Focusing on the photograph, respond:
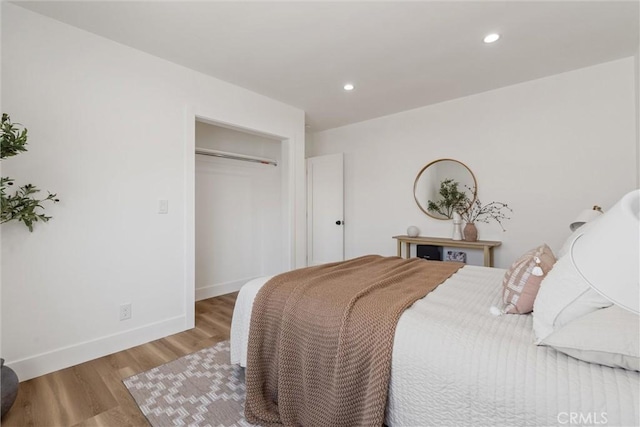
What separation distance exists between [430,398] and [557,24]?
102 inches

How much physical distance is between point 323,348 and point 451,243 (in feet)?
7.73

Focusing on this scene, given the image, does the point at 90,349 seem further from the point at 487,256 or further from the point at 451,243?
the point at 487,256

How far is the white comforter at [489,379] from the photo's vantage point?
799mm

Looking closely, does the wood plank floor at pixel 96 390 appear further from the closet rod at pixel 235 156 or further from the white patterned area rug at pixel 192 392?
the closet rod at pixel 235 156

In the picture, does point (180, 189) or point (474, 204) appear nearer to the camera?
point (180, 189)

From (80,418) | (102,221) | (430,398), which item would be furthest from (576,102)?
(80,418)

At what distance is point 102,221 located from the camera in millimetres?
2146

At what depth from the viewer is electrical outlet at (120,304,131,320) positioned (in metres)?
2.25

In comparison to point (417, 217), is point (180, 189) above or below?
above

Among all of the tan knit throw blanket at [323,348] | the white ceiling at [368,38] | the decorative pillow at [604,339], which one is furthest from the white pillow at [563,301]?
the white ceiling at [368,38]

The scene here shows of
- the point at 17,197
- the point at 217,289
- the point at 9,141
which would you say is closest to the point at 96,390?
the point at 17,197

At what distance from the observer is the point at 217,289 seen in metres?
3.62

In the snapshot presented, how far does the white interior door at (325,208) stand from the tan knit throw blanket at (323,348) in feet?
8.57

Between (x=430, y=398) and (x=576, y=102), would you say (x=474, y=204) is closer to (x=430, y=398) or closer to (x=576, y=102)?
(x=576, y=102)
